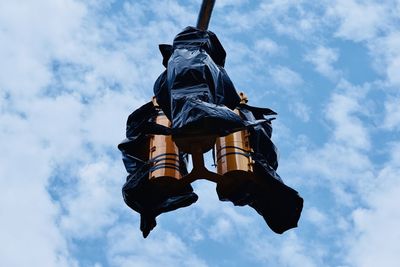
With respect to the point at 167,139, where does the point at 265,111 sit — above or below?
above

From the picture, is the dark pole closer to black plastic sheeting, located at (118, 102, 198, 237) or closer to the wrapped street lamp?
the wrapped street lamp

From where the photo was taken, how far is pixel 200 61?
708 cm

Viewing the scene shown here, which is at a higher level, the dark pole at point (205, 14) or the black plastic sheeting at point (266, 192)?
the dark pole at point (205, 14)

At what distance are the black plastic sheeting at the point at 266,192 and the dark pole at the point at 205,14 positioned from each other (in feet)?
4.29

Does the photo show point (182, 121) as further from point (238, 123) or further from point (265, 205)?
point (265, 205)

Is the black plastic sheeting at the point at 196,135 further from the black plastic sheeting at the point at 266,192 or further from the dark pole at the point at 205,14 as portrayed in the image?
the dark pole at the point at 205,14

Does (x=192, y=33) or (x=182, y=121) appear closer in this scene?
(x=182, y=121)

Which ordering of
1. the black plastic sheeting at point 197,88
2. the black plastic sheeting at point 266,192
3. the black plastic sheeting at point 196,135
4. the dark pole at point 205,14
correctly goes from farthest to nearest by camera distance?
the dark pole at point 205,14, the black plastic sheeting at point 266,192, the black plastic sheeting at point 196,135, the black plastic sheeting at point 197,88

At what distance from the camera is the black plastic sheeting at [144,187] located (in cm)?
714

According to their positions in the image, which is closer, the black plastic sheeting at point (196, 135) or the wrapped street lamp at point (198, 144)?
the wrapped street lamp at point (198, 144)

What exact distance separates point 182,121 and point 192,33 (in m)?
1.81

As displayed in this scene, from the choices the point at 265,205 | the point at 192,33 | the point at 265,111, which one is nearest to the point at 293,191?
the point at 265,205

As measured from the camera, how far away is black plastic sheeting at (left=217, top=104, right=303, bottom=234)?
279 inches

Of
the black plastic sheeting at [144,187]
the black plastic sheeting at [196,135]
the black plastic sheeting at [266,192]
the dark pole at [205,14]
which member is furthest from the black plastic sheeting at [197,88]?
the black plastic sheeting at [266,192]
